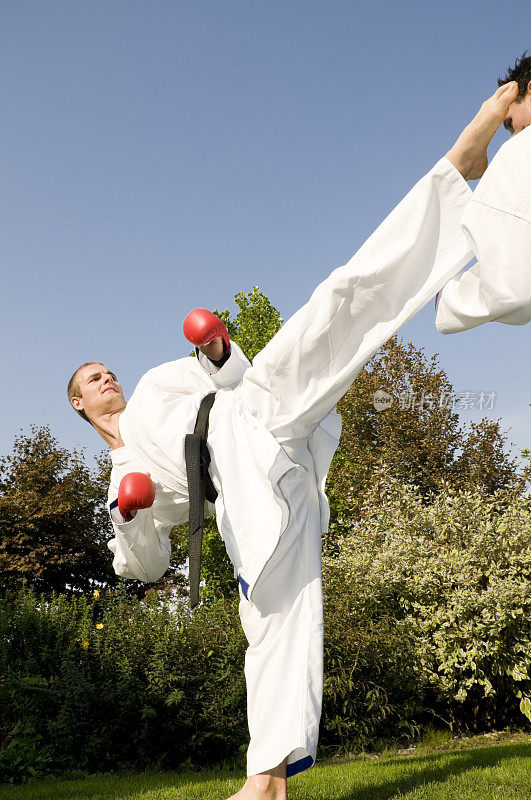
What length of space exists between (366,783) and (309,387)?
9.18ft

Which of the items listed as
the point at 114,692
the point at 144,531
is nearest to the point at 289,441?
the point at 144,531

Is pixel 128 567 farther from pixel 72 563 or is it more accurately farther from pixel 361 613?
pixel 72 563

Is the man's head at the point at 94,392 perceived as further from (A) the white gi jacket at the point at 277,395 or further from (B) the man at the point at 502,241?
(B) the man at the point at 502,241

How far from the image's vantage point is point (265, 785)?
7.60 feet

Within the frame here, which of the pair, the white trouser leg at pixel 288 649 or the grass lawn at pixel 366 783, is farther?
the grass lawn at pixel 366 783

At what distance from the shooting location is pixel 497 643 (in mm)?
7035

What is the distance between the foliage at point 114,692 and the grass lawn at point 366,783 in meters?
0.45

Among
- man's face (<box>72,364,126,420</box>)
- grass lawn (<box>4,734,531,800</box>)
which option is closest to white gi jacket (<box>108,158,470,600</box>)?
man's face (<box>72,364,126,420</box>)

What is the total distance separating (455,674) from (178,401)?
19.2ft

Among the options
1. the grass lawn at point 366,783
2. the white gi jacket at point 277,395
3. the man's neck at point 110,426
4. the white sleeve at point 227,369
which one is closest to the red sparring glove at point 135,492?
the white gi jacket at point 277,395

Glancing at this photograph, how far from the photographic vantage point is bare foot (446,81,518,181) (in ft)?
6.75

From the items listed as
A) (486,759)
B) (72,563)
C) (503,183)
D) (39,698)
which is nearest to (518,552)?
(486,759)

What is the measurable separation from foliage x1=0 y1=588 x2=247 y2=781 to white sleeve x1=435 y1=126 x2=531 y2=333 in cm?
476

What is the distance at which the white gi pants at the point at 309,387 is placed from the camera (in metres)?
2.11
